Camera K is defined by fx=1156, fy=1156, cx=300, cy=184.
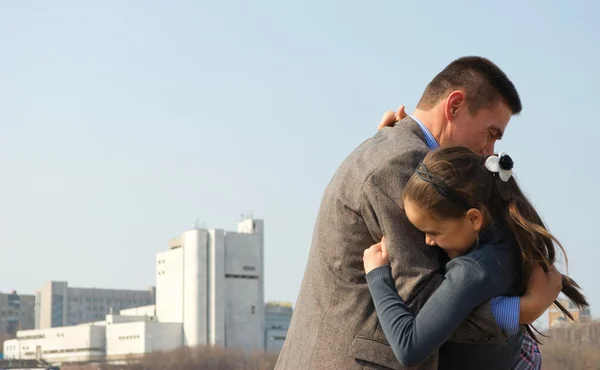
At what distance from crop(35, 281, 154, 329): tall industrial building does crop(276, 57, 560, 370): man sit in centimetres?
12117

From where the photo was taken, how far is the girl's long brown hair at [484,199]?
2775mm

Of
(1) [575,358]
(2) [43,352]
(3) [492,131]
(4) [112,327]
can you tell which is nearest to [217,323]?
(4) [112,327]

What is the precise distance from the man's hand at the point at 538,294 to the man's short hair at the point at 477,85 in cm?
55

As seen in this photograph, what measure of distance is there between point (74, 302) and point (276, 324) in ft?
97.0

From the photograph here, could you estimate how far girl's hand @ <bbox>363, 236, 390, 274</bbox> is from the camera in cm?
281

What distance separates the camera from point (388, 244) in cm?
280

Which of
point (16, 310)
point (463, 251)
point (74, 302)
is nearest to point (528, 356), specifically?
point (463, 251)

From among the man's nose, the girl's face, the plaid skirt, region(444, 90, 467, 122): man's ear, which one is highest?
region(444, 90, 467, 122): man's ear

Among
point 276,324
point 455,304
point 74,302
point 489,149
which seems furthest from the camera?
point 74,302

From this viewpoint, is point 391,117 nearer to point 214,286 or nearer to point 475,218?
point 475,218

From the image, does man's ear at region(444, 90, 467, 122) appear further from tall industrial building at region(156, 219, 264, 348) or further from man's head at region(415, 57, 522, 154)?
tall industrial building at region(156, 219, 264, 348)

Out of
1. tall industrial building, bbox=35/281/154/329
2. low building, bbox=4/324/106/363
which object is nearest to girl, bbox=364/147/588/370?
low building, bbox=4/324/106/363

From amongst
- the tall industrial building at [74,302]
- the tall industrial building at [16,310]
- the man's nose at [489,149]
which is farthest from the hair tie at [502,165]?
the tall industrial building at [16,310]

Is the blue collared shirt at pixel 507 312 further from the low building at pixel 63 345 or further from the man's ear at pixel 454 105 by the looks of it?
the low building at pixel 63 345
